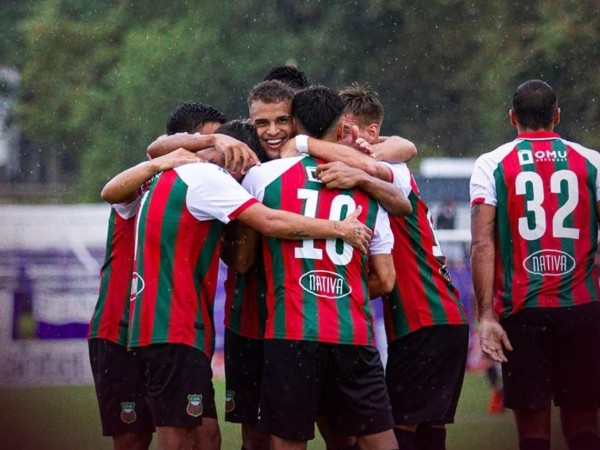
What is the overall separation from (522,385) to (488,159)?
99 centimetres

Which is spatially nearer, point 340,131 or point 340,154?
point 340,154

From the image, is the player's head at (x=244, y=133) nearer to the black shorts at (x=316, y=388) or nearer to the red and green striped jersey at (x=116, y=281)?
the red and green striped jersey at (x=116, y=281)

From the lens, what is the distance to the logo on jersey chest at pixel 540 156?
5.14 m

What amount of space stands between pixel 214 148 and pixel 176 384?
94cm

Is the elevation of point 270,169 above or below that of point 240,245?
above

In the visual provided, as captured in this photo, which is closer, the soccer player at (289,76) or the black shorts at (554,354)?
the black shorts at (554,354)

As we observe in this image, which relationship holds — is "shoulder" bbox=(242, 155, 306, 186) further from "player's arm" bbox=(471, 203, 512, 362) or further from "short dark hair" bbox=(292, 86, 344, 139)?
"player's arm" bbox=(471, 203, 512, 362)

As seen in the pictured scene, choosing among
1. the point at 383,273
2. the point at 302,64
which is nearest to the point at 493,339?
the point at 383,273

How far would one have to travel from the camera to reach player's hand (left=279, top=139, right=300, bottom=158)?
4.56 metres

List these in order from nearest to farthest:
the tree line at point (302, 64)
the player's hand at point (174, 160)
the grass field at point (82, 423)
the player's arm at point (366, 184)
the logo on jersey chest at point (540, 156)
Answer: the player's arm at point (366, 184), the player's hand at point (174, 160), the logo on jersey chest at point (540, 156), the grass field at point (82, 423), the tree line at point (302, 64)

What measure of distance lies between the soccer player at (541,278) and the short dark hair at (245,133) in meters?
1.00

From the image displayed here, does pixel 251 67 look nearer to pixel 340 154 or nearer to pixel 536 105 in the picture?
pixel 536 105

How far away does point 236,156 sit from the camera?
4.50 m

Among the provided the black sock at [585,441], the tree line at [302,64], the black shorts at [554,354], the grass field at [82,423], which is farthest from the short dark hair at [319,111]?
the tree line at [302,64]
